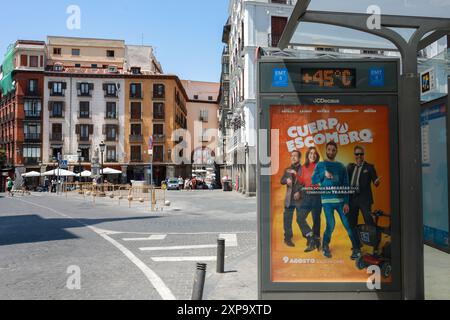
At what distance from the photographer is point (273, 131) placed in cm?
539

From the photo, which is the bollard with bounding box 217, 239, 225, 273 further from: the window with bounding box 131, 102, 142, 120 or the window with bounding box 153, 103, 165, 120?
the window with bounding box 153, 103, 165, 120

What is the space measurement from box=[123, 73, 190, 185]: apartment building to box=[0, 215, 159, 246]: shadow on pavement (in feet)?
136

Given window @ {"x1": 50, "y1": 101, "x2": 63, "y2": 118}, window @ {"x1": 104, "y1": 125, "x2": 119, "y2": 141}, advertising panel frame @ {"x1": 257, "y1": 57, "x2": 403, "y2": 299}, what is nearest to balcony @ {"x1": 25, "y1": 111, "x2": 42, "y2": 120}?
window @ {"x1": 50, "y1": 101, "x2": 63, "y2": 118}

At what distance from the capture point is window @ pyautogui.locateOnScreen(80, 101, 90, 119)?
5869 centimetres

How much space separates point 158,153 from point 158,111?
5781 mm

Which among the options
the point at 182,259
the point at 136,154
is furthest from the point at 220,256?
the point at 136,154

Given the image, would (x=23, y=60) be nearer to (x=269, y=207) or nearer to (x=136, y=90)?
→ (x=136, y=90)

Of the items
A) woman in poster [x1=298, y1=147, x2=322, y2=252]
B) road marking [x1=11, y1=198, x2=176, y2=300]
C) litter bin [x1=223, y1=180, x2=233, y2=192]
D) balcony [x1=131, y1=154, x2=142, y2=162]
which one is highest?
balcony [x1=131, y1=154, x2=142, y2=162]

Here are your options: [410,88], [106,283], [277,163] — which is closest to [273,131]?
[277,163]

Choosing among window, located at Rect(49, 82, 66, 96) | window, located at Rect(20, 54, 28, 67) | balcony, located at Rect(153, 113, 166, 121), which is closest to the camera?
window, located at Rect(49, 82, 66, 96)

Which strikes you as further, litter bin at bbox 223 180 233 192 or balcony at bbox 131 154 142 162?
balcony at bbox 131 154 142 162

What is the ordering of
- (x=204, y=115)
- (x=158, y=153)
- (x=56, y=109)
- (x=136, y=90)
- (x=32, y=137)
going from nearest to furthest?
(x=32, y=137), (x=56, y=109), (x=136, y=90), (x=158, y=153), (x=204, y=115)

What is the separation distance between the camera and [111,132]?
194ft
